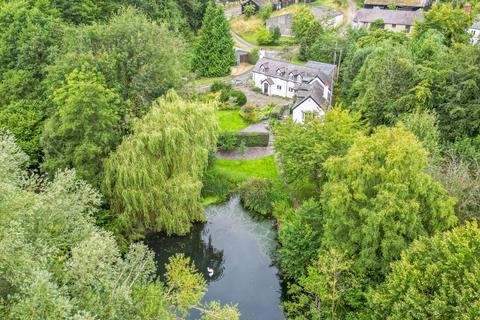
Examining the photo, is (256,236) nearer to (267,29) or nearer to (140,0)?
(140,0)

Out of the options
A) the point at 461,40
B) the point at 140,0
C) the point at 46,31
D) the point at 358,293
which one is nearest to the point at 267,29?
the point at 140,0

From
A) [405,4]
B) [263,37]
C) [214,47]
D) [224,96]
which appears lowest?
[224,96]

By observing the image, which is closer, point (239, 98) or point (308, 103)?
point (308, 103)

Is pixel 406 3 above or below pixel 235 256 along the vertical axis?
above

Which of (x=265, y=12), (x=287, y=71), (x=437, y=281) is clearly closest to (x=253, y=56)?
(x=287, y=71)

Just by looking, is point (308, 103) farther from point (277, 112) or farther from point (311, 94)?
point (277, 112)

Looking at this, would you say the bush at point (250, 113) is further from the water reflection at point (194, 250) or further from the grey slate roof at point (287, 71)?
the water reflection at point (194, 250)

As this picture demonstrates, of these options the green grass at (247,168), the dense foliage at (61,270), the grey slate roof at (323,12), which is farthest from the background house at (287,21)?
the dense foliage at (61,270)
